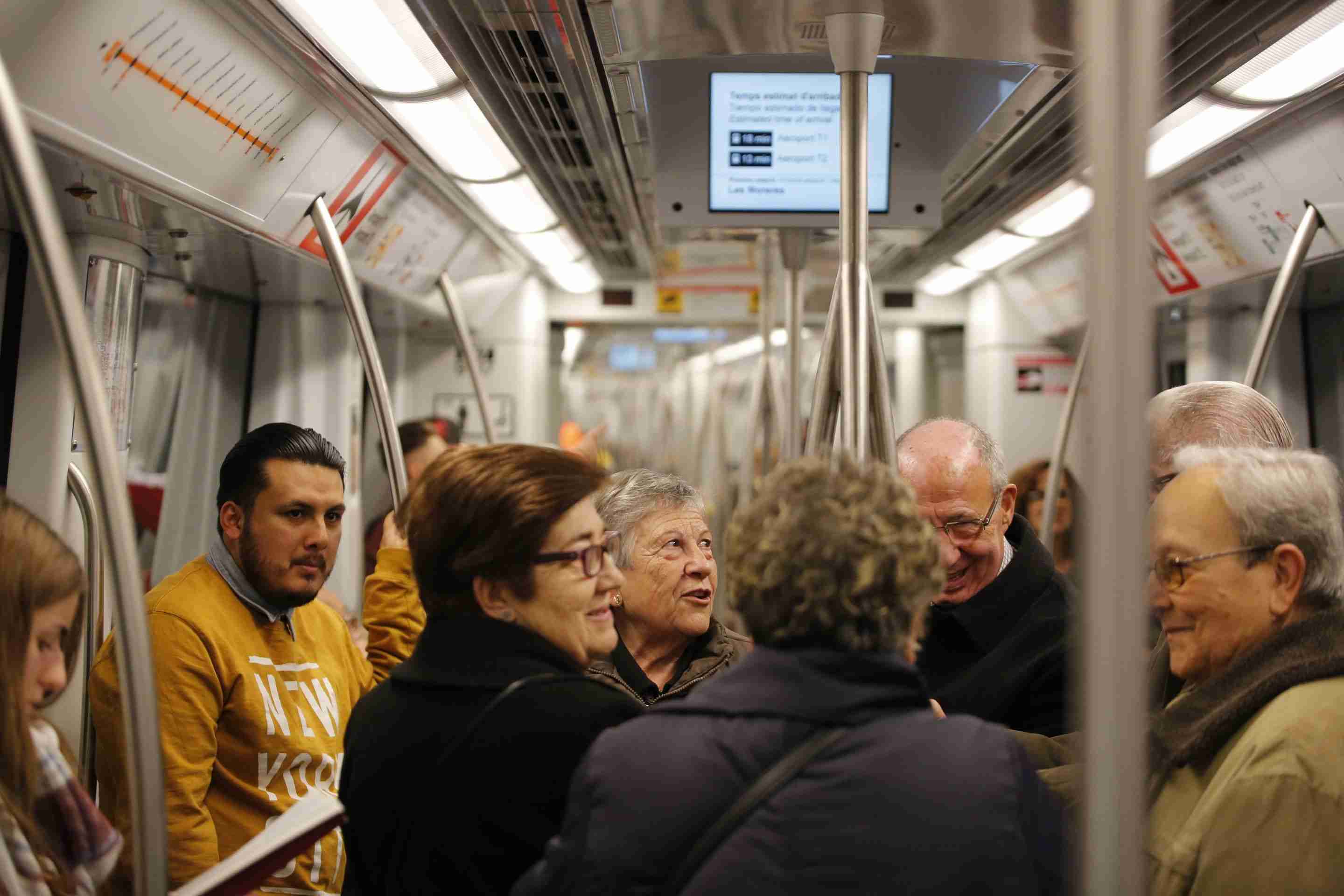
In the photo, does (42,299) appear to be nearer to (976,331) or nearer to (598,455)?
(598,455)

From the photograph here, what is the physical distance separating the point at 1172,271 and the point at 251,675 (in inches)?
157

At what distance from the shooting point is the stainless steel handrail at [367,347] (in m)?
3.05

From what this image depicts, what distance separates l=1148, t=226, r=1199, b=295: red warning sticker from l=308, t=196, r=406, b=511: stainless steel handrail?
3137 millimetres

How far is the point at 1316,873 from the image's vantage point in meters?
1.45

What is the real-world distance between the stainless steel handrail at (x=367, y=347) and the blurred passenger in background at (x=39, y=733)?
1.44m

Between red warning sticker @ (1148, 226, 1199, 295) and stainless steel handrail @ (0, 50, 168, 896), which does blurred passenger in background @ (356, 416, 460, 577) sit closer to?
red warning sticker @ (1148, 226, 1199, 295)

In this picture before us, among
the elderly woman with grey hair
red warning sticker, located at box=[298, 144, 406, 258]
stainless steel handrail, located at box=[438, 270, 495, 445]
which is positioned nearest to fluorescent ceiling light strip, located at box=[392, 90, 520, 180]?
red warning sticker, located at box=[298, 144, 406, 258]

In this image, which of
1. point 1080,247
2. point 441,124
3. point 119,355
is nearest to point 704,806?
point 1080,247

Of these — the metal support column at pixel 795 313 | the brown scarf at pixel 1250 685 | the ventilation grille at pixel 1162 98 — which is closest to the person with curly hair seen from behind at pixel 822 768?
the brown scarf at pixel 1250 685

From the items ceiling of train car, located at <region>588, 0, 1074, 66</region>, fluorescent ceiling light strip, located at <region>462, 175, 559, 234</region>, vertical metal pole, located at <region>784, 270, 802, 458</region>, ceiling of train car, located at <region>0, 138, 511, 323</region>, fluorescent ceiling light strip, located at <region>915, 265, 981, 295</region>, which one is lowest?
vertical metal pole, located at <region>784, 270, 802, 458</region>

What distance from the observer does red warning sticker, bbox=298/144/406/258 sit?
3951 mm

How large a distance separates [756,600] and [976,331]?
5839mm

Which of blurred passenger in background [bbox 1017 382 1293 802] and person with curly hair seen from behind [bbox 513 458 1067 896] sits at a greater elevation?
blurred passenger in background [bbox 1017 382 1293 802]

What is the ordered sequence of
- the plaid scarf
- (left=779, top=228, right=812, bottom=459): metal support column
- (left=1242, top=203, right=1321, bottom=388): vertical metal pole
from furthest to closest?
(left=779, top=228, right=812, bottom=459): metal support column
(left=1242, top=203, right=1321, bottom=388): vertical metal pole
the plaid scarf
